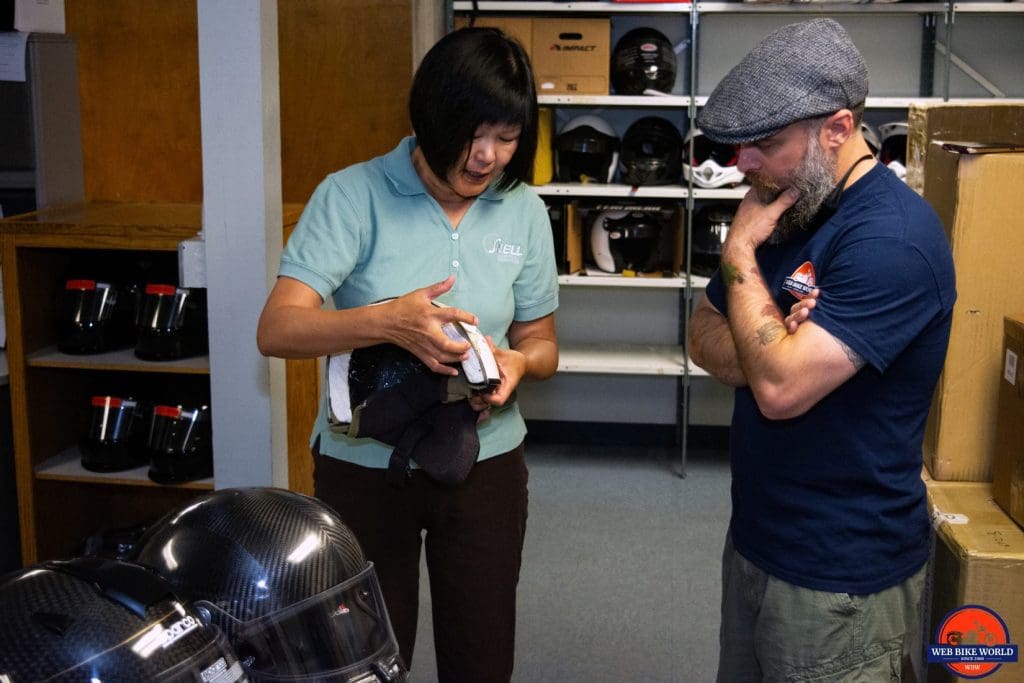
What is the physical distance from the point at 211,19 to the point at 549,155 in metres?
2.74

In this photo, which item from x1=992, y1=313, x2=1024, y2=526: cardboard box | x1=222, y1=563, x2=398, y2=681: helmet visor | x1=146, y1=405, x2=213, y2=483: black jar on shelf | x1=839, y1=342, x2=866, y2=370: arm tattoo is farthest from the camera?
x1=146, y1=405, x2=213, y2=483: black jar on shelf

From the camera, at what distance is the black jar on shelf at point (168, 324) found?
324cm

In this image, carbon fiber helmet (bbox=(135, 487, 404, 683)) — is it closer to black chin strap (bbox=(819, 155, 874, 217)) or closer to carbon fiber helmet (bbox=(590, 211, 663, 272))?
black chin strap (bbox=(819, 155, 874, 217))

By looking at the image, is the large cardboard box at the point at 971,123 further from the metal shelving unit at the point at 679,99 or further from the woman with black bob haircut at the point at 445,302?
the metal shelving unit at the point at 679,99

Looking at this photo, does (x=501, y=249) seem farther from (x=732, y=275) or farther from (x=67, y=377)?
(x=67, y=377)

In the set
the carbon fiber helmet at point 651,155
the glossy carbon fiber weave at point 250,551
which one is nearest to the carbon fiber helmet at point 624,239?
the carbon fiber helmet at point 651,155

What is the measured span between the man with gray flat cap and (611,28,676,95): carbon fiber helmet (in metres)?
3.43

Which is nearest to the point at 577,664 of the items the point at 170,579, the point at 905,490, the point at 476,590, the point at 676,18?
the point at 476,590

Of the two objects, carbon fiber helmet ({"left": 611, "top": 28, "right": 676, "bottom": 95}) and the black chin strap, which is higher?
carbon fiber helmet ({"left": 611, "top": 28, "right": 676, "bottom": 95})

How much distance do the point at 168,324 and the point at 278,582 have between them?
2215 millimetres

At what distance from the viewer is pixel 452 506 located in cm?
200

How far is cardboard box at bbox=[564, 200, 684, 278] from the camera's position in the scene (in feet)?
17.1

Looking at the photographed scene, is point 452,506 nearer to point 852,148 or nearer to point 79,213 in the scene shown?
point 852,148

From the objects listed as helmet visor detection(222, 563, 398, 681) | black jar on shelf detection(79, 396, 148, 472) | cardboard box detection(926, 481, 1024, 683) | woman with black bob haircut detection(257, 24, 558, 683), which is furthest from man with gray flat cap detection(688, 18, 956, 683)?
black jar on shelf detection(79, 396, 148, 472)
